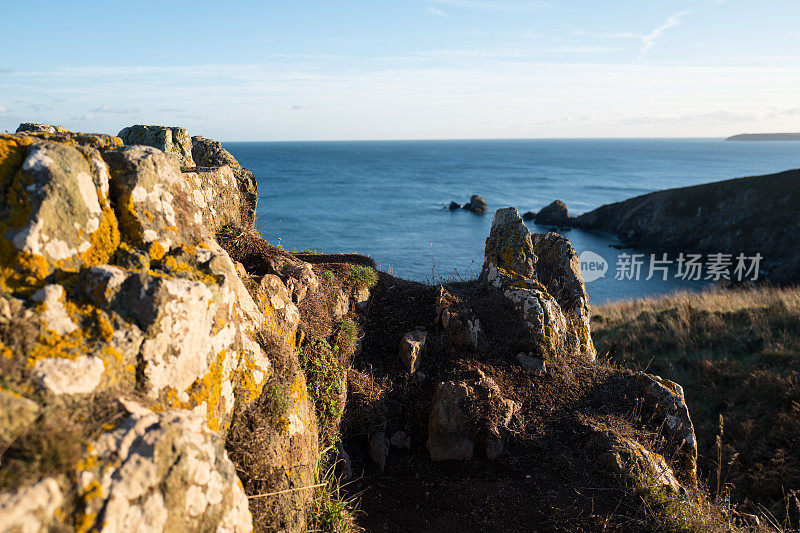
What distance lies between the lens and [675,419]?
26.5 ft

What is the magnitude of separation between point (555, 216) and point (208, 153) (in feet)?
232

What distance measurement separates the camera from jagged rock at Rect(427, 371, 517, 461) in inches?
283

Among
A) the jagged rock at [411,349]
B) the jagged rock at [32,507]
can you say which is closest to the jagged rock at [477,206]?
the jagged rock at [411,349]

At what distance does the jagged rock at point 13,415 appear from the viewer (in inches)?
114

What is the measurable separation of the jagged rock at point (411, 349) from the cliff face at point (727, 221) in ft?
154

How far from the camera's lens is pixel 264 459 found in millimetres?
4738

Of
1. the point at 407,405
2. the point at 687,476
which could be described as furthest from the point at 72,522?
the point at 687,476

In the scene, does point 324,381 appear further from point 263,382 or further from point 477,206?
point 477,206

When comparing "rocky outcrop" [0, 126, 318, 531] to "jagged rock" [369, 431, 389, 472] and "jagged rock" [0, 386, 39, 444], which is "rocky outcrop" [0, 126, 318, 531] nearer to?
"jagged rock" [0, 386, 39, 444]

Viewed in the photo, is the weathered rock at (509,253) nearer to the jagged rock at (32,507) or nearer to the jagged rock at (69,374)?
the jagged rock at (69,374)

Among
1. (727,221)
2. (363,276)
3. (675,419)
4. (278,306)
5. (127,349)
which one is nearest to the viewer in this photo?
(127,349)

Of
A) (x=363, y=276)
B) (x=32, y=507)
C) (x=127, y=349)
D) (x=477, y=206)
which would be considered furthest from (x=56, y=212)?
(x=477, y=206)

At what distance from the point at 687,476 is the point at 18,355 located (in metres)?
9.12

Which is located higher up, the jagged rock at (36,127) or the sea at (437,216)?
the jagged rock at (36,127)
